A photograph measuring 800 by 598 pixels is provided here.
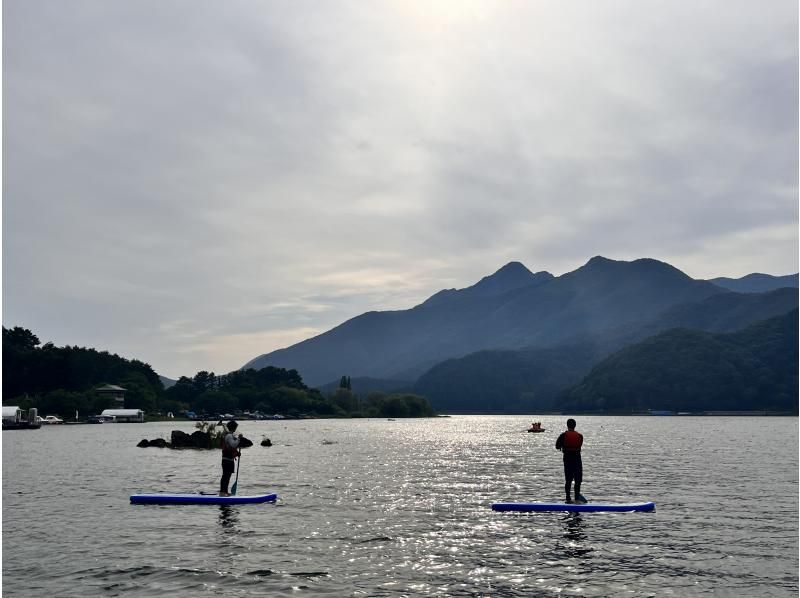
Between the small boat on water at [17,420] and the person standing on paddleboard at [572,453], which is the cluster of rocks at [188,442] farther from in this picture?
the small boat on water at [17,420]

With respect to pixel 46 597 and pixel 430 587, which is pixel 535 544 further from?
pixel 46 597

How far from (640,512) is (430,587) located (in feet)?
58.9

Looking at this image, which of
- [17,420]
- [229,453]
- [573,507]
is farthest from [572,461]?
[17,420]

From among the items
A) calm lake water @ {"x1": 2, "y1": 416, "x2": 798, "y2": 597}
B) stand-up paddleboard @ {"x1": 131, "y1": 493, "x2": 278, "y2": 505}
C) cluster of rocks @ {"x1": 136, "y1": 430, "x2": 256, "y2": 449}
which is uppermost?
stand-up paddleboard @ {"x1": 131, "y1": 493, "x2": 278, "y2": 505}

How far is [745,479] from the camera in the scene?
52188mm

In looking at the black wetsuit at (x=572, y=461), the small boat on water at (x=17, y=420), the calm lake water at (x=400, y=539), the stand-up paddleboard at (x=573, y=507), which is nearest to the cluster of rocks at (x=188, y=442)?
the calm lake water at (x=400, y=539)

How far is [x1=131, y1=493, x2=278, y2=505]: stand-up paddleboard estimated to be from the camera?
3603 centimetres

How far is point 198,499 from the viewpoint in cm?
3638

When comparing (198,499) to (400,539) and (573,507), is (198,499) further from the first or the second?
(573,507)

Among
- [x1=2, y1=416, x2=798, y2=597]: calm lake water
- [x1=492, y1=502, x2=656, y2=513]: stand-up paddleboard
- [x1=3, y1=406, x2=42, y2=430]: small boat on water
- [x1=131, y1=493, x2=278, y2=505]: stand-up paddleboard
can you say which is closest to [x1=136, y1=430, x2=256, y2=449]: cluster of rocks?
[x1=2, y1=416, x2=798, y2=597]: calm lake water

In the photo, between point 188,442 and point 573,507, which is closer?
point 573,507

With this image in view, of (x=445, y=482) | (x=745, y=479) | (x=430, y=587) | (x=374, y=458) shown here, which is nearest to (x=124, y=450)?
(x=374, y=458)

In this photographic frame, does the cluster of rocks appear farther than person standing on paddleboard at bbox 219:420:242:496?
Yes

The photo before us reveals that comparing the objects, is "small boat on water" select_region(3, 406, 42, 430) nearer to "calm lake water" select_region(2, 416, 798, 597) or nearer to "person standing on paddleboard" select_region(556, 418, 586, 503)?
"calm lake water" select_region(2, 416, 798, 597)
